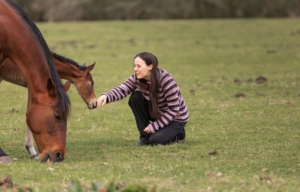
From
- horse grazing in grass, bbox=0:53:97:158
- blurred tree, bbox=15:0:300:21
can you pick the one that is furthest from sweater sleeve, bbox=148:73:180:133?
blurred tree, bbox=15:0:300:21

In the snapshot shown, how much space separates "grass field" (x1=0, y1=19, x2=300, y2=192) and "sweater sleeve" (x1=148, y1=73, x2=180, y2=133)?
0.29 m

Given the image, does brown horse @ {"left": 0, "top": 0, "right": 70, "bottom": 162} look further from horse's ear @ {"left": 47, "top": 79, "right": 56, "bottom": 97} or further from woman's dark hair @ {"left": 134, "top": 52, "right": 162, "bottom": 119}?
woman's dark hair @ {"left": 134, "top": 52, "right": 162, "bottom": 119}

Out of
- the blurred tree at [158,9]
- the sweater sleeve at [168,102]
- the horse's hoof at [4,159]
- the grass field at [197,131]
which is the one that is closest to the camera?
the grass field at [197,131]

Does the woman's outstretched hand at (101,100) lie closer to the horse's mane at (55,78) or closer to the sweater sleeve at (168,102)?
the sweater sleeve at (168,102)

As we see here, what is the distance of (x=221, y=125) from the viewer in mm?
9500

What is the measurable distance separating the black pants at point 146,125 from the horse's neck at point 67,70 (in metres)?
0.82

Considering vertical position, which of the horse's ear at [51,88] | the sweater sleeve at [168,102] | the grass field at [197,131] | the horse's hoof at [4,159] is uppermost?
the horse's ear at [51,88]

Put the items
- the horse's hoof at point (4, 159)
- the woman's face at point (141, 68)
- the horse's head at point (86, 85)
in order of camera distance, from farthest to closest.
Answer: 1. the horse's head at point (86, 85)
2. the woman's face at point (141, 68)
3. the horse's hoof at point (4, 159)

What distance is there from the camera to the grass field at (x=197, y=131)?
243 inches

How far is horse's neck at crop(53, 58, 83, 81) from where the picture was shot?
27.1 feet

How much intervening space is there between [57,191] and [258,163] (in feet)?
7.22

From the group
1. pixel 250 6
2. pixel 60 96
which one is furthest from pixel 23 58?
pixel 250 6

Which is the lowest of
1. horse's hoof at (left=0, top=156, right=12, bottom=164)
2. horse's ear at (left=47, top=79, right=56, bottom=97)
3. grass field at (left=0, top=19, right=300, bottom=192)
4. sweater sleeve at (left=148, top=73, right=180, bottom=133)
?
grass field at (left=0, top=19, right=300, bottom=192)

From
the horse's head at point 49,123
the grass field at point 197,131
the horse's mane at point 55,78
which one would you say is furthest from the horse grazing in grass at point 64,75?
the horse's head at point 49,123
